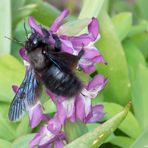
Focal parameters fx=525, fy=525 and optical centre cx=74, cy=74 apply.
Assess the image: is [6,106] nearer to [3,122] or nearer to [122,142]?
[3,122]

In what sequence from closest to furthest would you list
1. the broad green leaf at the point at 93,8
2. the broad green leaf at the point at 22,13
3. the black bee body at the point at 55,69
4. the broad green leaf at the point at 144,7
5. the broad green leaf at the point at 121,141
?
the black bee body at the point at 55,69 < the broad green leaf at the point at 121,141 < the broad green leaf at the point at 93,8 < the broad green leaf at the point at 22,13 < the broad green leaf at the point at 144,7

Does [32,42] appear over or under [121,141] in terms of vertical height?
over

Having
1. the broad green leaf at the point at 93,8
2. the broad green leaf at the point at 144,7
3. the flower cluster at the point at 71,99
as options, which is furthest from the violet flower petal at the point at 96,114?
the broad green leaf at the point at 144,7

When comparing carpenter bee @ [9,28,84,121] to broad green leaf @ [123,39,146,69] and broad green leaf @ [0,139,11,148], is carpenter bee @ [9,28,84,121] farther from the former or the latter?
broad green leaf @ [123,39,146,69]

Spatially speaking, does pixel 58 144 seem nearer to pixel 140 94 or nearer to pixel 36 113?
pixel 36 113

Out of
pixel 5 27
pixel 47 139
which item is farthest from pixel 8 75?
pixel 47 139

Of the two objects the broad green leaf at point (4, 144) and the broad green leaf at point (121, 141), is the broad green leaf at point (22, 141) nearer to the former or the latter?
the broad green leaf at point (4, 144)
